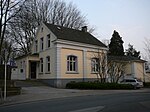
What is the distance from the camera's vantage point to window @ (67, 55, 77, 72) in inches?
1298

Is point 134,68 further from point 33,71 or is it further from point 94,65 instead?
point 33,71

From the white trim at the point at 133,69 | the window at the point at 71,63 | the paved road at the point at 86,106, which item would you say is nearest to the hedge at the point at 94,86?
the window at the point at 71,63

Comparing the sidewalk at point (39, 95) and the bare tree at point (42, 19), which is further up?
the bare tree at point (42, 19)

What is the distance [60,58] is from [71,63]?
7.93 feet

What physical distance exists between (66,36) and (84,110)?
907 inches

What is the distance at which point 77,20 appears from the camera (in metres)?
52.1

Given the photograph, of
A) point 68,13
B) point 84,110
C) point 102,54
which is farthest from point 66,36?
point 84,110

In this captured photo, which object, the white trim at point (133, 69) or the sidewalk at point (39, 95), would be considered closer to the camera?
the sidewalk at point (39, 95)

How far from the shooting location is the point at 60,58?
31562 millimetres

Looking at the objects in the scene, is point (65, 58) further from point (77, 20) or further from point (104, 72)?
point (77, 20)

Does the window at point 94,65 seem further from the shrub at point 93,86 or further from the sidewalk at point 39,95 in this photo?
the sidewalk at point 39,95

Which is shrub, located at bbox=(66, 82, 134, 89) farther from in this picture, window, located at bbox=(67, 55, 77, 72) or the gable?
the gable

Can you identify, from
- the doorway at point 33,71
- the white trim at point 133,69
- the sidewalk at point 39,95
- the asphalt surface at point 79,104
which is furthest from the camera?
the white trim at point 133,69

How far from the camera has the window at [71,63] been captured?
3297 cm
